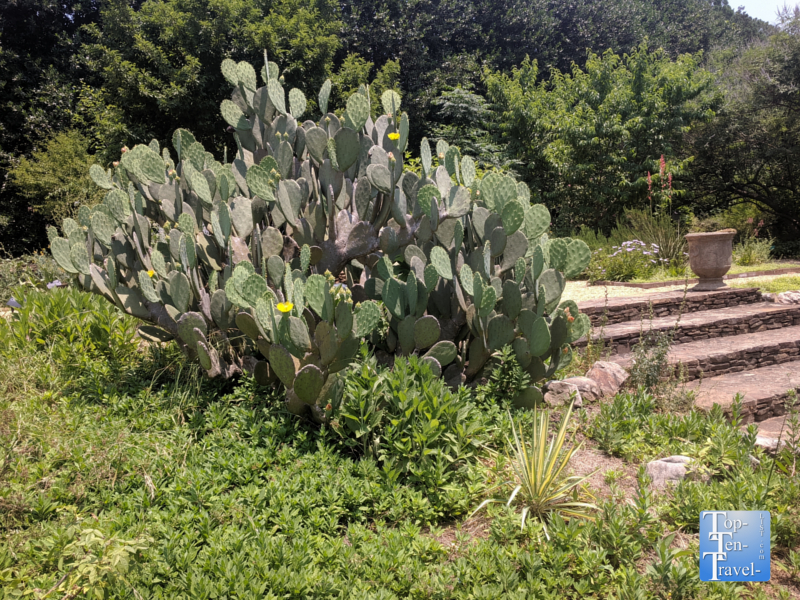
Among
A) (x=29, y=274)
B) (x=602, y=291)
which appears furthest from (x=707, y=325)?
(x=29, y=274)

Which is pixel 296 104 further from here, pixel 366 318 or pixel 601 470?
pixel 601 470

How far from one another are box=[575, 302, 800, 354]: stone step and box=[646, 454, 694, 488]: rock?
80.9 inches

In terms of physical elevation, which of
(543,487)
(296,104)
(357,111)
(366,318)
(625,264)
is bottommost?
(543,487)

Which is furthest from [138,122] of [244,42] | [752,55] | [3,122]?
[752,55]

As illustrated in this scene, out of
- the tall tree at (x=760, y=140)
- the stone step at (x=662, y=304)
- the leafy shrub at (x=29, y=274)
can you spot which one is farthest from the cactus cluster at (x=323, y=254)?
the tall tree at (x=760, y=140)

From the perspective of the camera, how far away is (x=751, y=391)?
3.90m

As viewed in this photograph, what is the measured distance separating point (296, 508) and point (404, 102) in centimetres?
1553

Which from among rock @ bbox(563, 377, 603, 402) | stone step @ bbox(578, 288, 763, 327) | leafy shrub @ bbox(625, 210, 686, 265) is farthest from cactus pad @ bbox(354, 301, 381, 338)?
leafy shrub @ bbox(625, 210, 686, 265)

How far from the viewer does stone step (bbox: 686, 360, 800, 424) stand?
365 centimetres

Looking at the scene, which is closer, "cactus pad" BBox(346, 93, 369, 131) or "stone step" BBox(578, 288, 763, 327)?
"cactus pad" BBox(346, 93, 369, 131)

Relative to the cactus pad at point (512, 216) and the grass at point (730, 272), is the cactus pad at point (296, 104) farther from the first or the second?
the grass at point (730, 272)

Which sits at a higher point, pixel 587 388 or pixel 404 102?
pixel 404 102

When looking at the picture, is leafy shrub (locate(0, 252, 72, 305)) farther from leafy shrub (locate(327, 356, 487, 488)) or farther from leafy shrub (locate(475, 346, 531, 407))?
leafy shrub (locate(475, 346, 531, 407))

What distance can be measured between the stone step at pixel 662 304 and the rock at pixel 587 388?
186 cm
